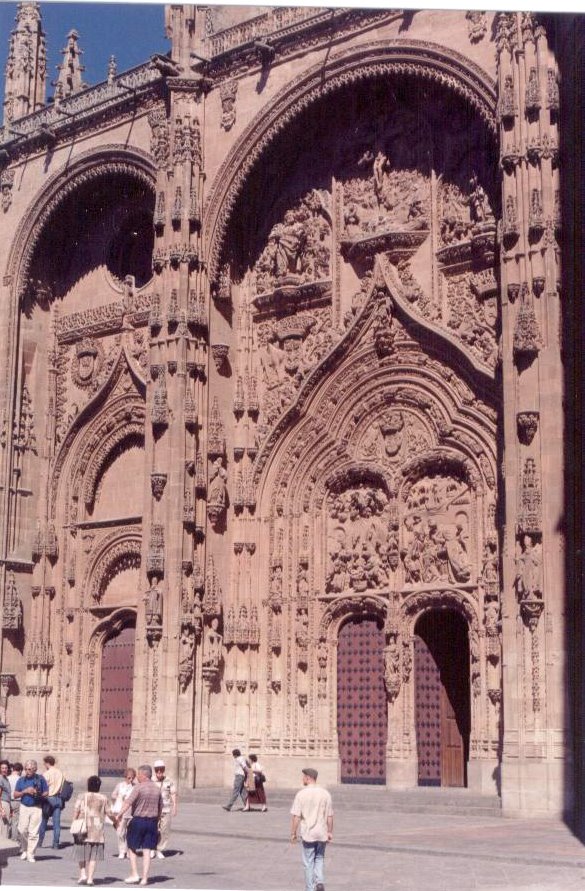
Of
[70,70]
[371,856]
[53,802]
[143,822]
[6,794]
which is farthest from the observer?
[70,70]

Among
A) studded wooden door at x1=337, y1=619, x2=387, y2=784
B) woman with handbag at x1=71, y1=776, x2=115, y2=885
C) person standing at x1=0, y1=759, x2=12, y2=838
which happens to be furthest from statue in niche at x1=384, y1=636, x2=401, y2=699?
woman with handbag at x1=71, y1=776, x2=115, y2=885

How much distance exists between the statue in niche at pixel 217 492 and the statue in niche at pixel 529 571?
7.74m

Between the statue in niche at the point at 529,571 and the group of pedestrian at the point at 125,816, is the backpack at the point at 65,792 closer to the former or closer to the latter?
the group of pedestrian at the point at 125,816

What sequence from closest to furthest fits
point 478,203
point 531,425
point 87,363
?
point 531,425 → point 478,203 → point 87,363

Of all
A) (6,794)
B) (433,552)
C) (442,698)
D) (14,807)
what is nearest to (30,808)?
(6,794)

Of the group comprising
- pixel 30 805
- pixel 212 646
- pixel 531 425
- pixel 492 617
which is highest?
pixel 531 425

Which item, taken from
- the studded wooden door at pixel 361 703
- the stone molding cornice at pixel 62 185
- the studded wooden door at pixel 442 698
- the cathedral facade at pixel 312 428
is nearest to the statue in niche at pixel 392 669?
the cathedral facade at pixel 312 428

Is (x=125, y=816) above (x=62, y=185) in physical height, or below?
below

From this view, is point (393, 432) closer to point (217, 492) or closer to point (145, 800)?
point (217, 492)

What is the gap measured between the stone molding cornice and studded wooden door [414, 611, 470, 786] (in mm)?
11743

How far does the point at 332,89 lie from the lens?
28.0 meters

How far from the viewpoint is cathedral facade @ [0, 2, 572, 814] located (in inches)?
942

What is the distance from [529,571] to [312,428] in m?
7.56

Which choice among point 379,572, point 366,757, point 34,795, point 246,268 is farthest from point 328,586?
point 34,795
